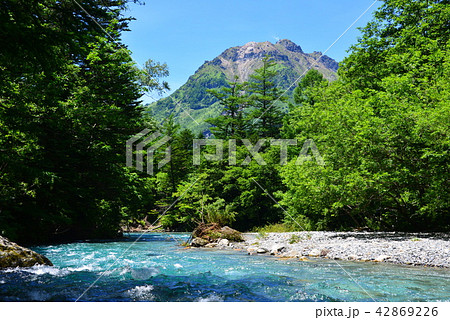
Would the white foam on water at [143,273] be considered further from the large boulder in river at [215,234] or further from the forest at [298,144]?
the large boulder in river at [215,234]

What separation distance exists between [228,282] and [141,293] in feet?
5.99

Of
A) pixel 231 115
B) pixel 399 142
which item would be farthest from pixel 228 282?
pixel 231 115

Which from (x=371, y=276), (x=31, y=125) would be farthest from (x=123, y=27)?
(x=371, y=276)

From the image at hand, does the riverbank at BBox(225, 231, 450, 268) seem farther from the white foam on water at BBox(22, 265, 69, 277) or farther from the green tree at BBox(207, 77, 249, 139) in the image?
the green tree at BBox(207, 77, 249, 139)

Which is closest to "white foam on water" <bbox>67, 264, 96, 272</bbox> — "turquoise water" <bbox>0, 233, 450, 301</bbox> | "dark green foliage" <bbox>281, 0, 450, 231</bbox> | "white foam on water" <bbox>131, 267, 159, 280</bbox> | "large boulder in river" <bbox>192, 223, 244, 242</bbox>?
"turquoise water" <bbox>0, 233, 450, 301</bbox>

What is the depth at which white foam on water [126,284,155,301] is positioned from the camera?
15.4 feet

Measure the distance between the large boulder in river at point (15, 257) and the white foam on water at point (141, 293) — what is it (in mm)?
3123

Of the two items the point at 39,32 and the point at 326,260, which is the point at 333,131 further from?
the point at 39,32

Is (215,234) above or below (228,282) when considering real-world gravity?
below

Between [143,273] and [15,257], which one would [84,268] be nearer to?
[15,257]

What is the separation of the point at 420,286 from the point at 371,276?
1.08 metres

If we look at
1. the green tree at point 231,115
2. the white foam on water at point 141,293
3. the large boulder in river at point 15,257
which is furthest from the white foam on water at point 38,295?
the green tree at point 231,115

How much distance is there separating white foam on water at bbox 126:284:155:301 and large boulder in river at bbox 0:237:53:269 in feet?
10.2

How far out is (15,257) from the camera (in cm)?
675
